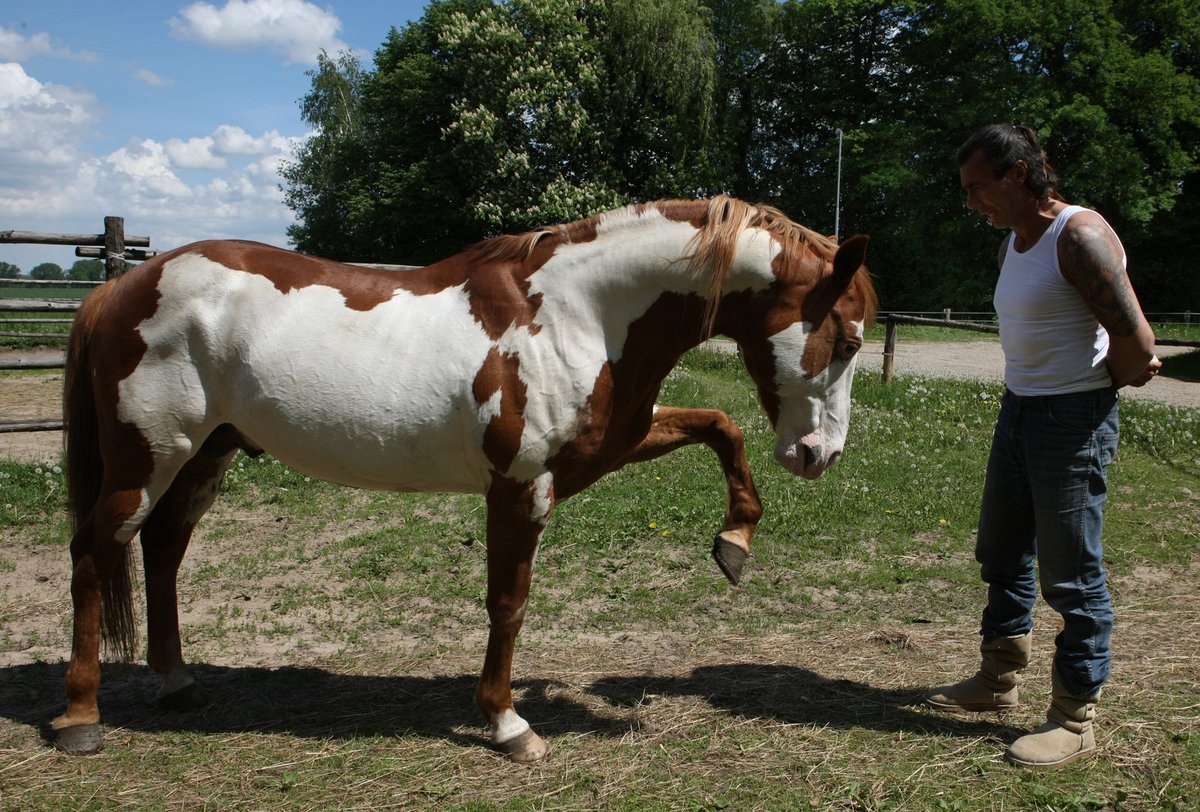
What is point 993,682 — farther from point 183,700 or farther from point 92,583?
point 92,583

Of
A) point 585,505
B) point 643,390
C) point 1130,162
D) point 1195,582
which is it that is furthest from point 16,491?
point 1130,162

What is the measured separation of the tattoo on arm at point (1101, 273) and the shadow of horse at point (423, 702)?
1.67 metres

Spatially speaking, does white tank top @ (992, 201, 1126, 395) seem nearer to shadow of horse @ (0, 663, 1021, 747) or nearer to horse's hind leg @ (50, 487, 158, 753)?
shadow of horse @ (0, 663, 1021, 747)

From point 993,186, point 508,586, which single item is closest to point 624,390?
point 508,586

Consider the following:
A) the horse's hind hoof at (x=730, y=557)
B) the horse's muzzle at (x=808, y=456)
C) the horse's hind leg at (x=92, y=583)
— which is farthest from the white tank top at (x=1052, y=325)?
the horse's hind leg at (x=92, y=583)

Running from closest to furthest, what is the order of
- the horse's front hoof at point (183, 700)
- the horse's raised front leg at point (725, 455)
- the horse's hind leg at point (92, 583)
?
the horse's hind leg at point (92, 583)
the horse's raised front leg at point (725, 455)
the horse's front hoof at point (183, 700)

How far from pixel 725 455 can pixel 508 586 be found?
1125mm

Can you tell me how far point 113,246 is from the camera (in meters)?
7.68

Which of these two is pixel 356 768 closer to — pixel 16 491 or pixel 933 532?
pixel 933 532

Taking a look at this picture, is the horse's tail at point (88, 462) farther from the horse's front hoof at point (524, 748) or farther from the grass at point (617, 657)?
the horse's front hoof at point (524, 748)

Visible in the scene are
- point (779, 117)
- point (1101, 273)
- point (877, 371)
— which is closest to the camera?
point (1101, 273)

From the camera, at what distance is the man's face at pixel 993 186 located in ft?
9.72

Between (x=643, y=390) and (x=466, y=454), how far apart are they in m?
0.72

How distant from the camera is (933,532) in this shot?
19.6 ft
